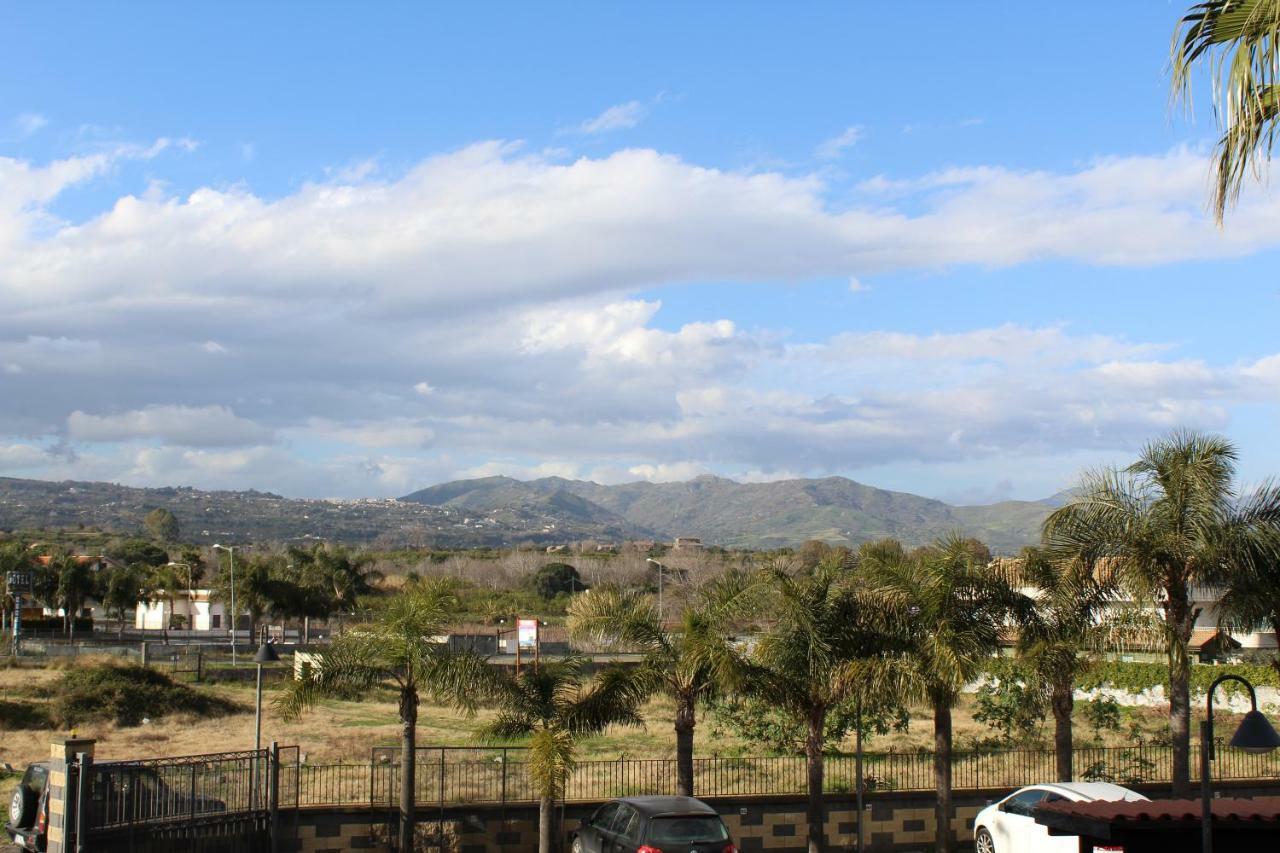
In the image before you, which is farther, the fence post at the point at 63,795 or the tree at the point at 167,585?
the tree at the point at 167,585

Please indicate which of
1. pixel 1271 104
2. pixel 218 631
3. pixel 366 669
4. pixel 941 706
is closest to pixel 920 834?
pixel 941 706

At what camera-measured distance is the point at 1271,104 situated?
7.77m

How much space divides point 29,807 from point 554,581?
8453 centimetres

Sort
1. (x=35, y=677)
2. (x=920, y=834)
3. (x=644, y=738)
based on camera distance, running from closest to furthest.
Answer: (x=920, y=834), (x=644, y=738), (x=35, y=677)

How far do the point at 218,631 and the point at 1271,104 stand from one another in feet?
294

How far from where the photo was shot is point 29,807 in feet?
58.7

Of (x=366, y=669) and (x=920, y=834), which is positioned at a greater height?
(x=366, y=669)

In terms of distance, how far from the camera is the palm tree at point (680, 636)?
59.5ft

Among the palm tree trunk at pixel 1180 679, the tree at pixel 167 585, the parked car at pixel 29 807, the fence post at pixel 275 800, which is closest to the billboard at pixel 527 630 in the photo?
the fence post at pixel 275 800

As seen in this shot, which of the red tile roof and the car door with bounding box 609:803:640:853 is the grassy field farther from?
the red tile roof

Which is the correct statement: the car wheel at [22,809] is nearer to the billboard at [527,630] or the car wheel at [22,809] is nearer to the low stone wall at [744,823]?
the low stone wall at [744,823]

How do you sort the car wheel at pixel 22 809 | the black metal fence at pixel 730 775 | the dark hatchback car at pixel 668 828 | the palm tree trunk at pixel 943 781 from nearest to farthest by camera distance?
the dark hatchback car at pixel 668 828 → the car wheel at pixel 22 809 → the palm tree trunk at pixel 943 781 → the black metal fence at pixel 730 775

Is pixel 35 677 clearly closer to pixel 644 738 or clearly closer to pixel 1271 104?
pixel 644 738

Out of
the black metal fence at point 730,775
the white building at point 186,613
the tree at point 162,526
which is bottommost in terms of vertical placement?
the white building at point 186,613
